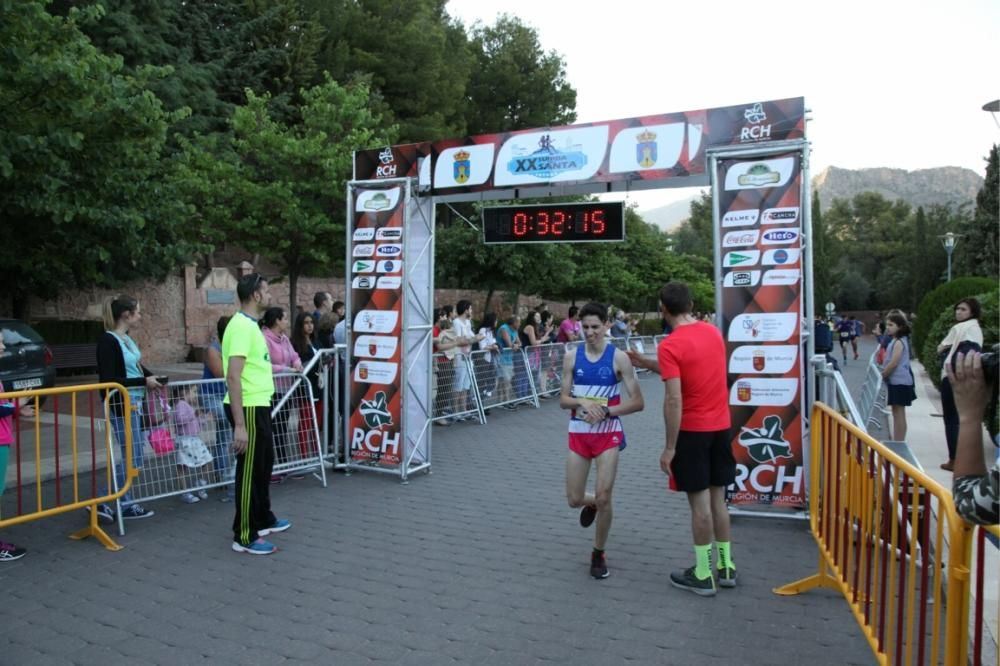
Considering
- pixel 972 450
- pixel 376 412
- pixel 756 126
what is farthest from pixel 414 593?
pixel 756 126


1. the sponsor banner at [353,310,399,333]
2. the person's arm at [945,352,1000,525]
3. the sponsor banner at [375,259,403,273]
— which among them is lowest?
the person's arm at [945,352,1000,525]

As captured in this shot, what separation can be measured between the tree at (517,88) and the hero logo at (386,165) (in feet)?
109

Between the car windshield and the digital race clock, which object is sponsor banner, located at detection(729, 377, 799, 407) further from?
the car windshield

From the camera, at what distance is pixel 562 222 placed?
8484 millimetres

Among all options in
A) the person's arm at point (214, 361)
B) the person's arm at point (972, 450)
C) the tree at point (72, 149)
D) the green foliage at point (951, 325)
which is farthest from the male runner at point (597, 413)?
the green foliage at point (951, 325)

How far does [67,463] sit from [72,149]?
442 centimetres

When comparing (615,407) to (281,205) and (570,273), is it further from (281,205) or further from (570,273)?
(570,273)

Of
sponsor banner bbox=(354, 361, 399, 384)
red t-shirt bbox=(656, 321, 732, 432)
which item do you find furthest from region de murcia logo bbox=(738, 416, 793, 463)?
sponsor banner bbox=(354, 361, 399, 384)

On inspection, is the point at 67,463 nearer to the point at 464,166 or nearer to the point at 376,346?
the point at 376,346

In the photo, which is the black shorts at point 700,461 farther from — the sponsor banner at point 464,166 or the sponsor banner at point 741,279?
the sponsor banner at point 464,166

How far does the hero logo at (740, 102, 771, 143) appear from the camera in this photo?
6336 mm


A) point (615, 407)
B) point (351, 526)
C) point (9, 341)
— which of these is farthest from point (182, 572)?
point (9, 341)

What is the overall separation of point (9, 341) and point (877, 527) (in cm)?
1170

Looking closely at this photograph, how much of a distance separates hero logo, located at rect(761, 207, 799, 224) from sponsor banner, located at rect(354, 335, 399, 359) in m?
3.92
